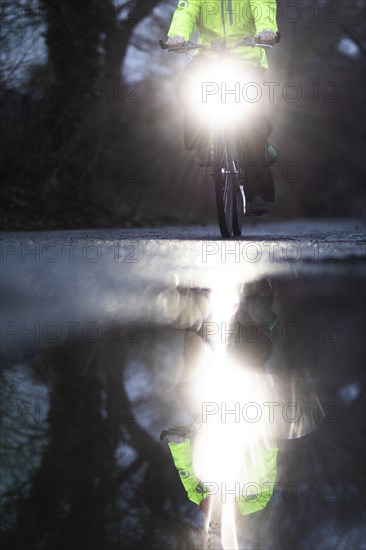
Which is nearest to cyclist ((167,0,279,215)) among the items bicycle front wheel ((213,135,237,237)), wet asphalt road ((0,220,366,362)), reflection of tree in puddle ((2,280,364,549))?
bicycle front wheel ((213,135,237,237))

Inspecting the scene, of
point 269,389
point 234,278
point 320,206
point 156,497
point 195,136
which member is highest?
point 320,206

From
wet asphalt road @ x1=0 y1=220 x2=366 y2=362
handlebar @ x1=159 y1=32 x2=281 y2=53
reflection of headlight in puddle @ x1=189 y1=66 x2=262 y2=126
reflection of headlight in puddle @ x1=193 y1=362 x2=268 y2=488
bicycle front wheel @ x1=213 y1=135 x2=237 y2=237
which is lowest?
reflection of headlight in puddle @ x1=193 y1=362 x2=268 y2=488

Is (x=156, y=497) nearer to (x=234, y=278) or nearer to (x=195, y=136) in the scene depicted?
(x=234, y=278)

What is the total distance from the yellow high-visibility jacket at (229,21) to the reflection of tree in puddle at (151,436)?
4.63m

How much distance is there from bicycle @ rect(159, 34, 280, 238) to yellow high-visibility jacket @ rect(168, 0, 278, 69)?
0.35ft

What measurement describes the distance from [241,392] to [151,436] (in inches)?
20.7

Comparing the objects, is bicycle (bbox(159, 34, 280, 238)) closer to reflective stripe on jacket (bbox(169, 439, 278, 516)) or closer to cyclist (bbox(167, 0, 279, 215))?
cyclist (bbox(167, 0, 279, 215))

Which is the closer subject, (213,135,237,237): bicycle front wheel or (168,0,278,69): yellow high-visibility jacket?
(168,0,278,69): yellow high-visibility jacket

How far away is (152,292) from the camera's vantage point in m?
4.89

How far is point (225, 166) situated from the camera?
8.20 meters

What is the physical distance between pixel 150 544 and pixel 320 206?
3059 cm

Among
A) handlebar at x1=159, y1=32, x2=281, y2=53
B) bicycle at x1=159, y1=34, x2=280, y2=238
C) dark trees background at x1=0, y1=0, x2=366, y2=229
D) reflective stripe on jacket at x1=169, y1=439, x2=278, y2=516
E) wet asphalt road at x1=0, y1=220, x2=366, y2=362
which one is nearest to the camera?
reflective stripe on jacket at x1=169, y1=439, x2=278, y2=516

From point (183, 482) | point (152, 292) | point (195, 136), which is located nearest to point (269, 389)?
point (183, 482)

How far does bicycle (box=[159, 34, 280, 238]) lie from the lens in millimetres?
8023
